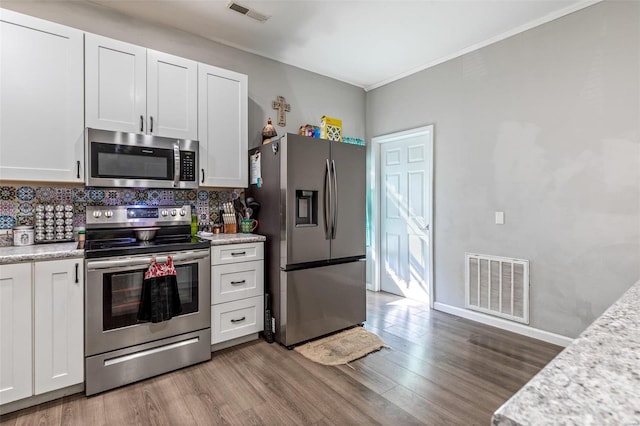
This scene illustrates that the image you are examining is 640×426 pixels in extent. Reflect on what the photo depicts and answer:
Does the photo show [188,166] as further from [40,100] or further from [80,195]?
[40,100]

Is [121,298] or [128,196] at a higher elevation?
[128,196]

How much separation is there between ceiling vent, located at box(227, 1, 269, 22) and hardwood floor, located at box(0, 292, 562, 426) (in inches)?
113

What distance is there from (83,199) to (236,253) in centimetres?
127

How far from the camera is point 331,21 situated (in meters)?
2.96

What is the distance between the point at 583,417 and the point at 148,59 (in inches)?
124

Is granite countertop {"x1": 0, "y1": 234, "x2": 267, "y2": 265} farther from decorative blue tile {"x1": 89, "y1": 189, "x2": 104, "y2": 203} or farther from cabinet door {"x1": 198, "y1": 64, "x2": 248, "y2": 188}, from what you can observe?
cabinet door {"x1": 198, "y1": 64, "x2": 248, "y2": 188}

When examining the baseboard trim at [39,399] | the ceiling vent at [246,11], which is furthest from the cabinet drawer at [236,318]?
the ceiling vent at [246,11]

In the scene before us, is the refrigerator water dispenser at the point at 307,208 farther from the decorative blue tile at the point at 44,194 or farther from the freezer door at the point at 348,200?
the decorative blue tile at the point at 44,194

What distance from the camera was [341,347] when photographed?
2.80m

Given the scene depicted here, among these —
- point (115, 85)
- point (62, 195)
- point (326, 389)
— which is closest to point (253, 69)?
point (115, 85)

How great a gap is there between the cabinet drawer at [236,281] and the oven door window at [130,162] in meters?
0.89

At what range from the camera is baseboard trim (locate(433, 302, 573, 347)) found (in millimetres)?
2819

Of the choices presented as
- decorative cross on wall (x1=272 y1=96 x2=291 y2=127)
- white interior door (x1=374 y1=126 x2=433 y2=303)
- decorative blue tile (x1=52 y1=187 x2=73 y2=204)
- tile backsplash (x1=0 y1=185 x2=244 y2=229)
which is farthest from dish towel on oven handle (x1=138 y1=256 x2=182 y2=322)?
white interior door (x1=374 y1=126 x2=433 y2=303)

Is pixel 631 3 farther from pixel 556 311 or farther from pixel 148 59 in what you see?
pixel 148 59
